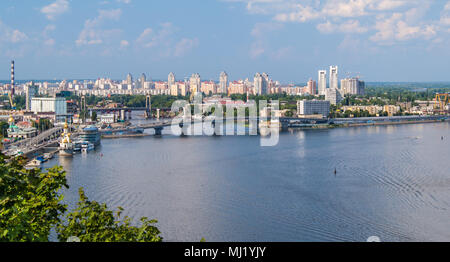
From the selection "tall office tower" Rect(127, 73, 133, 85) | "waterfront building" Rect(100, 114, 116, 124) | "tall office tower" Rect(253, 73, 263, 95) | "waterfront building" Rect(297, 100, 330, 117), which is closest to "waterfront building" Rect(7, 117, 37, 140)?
"waterfront building" Rect(100, 114, 116, 124)

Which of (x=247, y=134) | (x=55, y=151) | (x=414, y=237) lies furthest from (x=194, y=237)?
(x=247, y=134)

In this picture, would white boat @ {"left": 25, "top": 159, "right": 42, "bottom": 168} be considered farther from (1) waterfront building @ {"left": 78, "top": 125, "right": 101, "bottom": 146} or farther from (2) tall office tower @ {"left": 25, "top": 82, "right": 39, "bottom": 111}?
(2) tall office tower @ {"left": 25, "top": 82, "right": 39, "bottom": 111}

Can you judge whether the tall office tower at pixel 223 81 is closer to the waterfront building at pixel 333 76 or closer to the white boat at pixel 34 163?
the waterfront building at pixel 333 76

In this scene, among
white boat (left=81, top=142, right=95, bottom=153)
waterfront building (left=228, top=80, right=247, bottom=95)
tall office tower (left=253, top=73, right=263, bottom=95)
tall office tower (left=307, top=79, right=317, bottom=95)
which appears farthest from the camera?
tall office tower (left=307, top=79, right=317, bottom=95)

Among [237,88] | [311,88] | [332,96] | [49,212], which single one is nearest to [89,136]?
[49,212]

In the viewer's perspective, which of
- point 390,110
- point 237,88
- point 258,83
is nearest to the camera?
point 390,110

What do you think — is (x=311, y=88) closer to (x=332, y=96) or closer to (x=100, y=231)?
(x=332, y=96)

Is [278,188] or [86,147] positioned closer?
[278,188]

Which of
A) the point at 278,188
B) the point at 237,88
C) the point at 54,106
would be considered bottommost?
the point at 278,188
